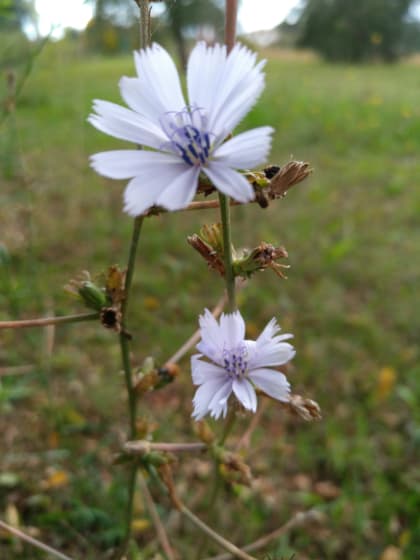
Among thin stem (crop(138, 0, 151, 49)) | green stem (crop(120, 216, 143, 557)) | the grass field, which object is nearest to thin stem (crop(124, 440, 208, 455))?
green stem (crop(120, 216, 143, 557))

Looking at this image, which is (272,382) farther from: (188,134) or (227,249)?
(188,134)

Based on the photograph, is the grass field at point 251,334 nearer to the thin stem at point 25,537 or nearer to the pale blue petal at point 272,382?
the thin stem at point 25,537

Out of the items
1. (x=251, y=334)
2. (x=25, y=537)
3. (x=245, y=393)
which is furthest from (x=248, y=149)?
(x=251, y=334)

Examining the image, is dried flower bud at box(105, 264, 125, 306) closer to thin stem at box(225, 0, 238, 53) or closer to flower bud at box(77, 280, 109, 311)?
flower bud at box(77, 280, 109, 311)

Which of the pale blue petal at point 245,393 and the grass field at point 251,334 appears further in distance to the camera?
the grass field at point 251,334

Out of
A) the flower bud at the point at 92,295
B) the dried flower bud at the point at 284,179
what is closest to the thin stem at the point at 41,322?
the flower bud at the point at 92,295
